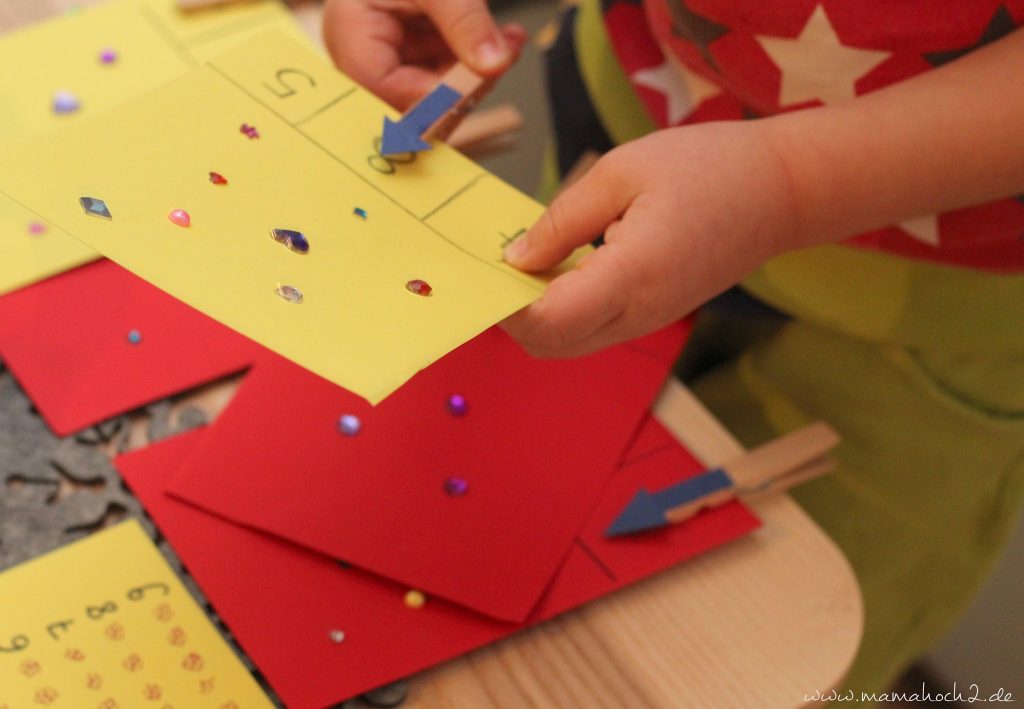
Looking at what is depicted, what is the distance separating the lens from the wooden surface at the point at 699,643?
1.49ft

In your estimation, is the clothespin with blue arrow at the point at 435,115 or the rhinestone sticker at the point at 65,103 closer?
the clothespin with blue arrow at the point at 435,115

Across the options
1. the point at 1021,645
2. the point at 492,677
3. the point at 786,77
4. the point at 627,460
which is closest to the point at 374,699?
the point at 492,677

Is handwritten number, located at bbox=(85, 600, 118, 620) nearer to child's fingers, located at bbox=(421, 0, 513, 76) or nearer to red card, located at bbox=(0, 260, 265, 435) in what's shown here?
red card, located at bbox=(0, 260, 265, 435)

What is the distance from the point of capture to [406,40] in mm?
619

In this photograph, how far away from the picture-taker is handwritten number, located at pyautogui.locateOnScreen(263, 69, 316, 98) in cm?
50

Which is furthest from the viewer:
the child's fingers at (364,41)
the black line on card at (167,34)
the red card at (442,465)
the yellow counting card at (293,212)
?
the black line on card at (167,34)

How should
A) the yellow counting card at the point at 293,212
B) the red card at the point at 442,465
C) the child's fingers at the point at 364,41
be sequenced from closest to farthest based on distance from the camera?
the yellow counting card at the point at 293,212 < the red card at the point at 442,465 < the child's fingers at the point at 364,41

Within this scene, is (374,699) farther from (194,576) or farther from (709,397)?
(709,397)

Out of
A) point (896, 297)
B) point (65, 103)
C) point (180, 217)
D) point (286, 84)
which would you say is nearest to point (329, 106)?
point (286, 84)

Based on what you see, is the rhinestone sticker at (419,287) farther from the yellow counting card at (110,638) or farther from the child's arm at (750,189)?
the yellow counting card at (110,638)

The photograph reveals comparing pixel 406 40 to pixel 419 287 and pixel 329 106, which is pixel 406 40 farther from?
pixel 419 287

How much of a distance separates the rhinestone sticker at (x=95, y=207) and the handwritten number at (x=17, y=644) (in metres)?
0.20

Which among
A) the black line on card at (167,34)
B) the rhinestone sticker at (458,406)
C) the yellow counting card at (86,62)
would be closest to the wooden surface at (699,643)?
the rhinestone sticker at (458,406)

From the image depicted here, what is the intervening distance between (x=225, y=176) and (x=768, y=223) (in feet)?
0.86
